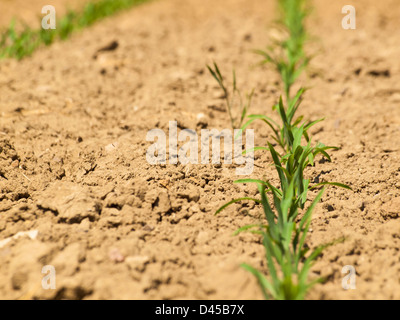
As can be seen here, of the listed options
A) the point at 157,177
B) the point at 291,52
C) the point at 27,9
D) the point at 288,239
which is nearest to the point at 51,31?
the point at 27,9

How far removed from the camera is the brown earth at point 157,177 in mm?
1321

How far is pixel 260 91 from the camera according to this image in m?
2.77

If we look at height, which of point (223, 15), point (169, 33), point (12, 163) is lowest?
point (12, 163)

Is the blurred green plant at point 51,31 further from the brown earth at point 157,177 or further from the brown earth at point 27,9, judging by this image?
the brown earth at point 27,9

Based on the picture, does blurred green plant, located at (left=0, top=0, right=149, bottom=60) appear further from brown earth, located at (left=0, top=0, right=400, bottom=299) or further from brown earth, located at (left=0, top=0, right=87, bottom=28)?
brown earth, located at (left=0, top=0, right=87, bottom=28)

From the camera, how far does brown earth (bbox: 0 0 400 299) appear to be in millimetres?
1321

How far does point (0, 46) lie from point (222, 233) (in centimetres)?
261

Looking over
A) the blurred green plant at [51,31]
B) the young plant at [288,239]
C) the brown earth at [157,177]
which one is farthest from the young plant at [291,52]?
the blurred green plant at [51,31]

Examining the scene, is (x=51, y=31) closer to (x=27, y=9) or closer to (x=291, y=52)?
A: (x=27, y=9)

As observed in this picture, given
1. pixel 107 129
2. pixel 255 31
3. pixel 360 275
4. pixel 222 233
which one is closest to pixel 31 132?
pixel 107 129

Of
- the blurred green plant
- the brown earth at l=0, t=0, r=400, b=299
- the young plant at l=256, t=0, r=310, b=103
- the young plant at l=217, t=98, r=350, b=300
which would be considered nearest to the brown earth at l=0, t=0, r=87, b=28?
the blurred green plant

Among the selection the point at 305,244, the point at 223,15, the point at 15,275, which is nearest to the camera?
the point at 15,275

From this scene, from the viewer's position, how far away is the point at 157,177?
5.69 feet

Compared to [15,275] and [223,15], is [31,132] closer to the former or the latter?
[15,275]
